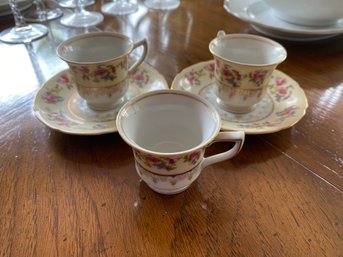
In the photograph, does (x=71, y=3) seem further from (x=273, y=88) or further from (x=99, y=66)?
(x=273, y=88)

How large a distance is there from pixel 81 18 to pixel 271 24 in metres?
0.55

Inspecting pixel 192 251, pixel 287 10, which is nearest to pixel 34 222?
pixel 192 251

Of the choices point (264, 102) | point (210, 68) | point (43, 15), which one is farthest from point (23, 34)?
point (264, 102)

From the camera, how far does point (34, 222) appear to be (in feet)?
1.13

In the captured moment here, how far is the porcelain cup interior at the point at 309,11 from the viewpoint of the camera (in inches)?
27.1

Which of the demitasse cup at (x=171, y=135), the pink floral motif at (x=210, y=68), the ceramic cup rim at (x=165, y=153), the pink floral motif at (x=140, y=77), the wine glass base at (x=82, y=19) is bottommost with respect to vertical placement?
the wine glass base at (x=82, y=19)

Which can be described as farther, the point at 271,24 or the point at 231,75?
the point at 271,24

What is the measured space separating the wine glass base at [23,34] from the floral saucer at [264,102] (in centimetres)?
45

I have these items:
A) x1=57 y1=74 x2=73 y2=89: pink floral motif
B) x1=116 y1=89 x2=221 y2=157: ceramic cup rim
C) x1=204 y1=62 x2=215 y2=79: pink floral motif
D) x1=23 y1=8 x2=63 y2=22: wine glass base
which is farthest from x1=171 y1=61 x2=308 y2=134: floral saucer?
x1=23 y1=8 x2=63 y2=22: wine glass base

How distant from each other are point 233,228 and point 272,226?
0.16 ft

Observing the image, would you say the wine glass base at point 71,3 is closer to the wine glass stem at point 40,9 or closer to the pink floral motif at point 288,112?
the wine glass stem at point 40,9

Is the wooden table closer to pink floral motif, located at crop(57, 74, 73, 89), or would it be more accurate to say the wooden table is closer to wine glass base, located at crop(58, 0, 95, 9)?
pink floral motif, located at crop(57, 74, 73, 89)

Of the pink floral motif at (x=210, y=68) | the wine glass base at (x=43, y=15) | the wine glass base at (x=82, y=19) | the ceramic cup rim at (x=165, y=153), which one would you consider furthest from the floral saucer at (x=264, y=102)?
the wine glass base at (x=43, y=15)

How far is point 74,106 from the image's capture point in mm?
550
